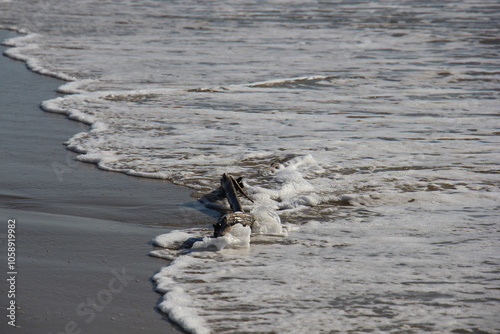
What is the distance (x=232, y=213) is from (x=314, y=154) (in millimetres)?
2251

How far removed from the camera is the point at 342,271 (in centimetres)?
407

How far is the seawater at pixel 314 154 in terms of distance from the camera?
3730 millimetres

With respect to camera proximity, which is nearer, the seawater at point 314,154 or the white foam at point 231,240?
the seawater at point 314,154

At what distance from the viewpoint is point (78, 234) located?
4.50m

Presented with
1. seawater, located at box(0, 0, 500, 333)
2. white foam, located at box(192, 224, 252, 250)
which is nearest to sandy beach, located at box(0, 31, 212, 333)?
seawater, located at box(0, 0, 500, 333)

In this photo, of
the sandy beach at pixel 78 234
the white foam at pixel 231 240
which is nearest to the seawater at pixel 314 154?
the white foam at pixel 231 240

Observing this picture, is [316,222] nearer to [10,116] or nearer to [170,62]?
[10,116]

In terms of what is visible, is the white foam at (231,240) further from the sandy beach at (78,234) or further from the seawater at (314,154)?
the sandy beach at (78,234)

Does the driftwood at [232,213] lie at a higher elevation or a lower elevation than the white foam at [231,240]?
higher

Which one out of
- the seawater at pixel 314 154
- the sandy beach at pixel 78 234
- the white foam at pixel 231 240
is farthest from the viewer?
the white foam at pixel 231 240

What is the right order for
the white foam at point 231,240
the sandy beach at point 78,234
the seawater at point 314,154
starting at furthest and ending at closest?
the white foam at point 231,240
the seawater at point 314,154
the sandy beach at point 78,234

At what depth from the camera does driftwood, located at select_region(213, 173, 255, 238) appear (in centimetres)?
447

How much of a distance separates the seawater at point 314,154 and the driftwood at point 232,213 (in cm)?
10

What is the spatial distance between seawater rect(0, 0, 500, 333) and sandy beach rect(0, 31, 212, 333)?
0.68ft
